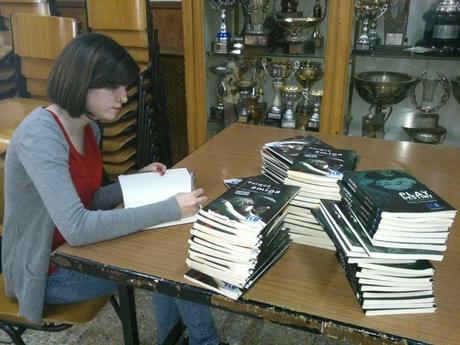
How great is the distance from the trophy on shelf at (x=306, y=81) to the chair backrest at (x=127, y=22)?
2.68 feet

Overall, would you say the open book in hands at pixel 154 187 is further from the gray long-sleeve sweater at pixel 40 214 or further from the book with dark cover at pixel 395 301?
the book with dark cover at pixel 395 301

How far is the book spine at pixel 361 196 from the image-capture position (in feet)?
2.50

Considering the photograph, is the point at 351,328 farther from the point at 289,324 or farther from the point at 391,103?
the point at 391,103

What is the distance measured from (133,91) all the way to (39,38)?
0.60 metres

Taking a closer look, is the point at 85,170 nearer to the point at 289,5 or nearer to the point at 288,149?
the point at 288,149

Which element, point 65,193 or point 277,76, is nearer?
point 65,193

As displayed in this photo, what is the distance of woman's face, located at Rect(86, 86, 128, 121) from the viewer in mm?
1124

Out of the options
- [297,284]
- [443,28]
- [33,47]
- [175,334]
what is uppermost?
[443,28]

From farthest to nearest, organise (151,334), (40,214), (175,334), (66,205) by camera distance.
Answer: (151,334)
(175,334)
(40,214)
(66,205)

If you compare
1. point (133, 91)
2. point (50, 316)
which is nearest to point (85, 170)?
point (50, 316)

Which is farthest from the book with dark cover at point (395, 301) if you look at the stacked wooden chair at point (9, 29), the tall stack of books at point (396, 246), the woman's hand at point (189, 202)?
the stacked wooden chair at point (9, 29)

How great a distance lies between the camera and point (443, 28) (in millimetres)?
2104

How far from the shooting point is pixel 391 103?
230 cm

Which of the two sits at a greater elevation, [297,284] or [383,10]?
[383,10]
